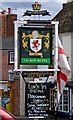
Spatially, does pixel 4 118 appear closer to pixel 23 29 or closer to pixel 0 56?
pixel 23 29

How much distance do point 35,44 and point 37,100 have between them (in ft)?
8.71

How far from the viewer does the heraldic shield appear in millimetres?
23000

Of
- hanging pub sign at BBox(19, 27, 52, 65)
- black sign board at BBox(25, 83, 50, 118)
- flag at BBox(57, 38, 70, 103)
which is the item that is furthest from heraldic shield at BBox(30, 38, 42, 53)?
black sign board at BBox(25, 83, 50, 118)

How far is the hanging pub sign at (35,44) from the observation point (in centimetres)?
2314

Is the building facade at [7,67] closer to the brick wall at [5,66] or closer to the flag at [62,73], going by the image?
the brick wall at [5,66]

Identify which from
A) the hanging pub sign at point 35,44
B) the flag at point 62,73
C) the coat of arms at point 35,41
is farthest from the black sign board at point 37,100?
the coat of arms at point 35,41

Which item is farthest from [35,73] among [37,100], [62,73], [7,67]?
[7,67]

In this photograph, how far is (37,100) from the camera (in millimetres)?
23234

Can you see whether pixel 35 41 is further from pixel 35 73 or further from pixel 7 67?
pixel 7 67

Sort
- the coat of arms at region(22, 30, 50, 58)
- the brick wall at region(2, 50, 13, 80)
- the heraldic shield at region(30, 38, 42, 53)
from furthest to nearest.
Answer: the brick wall at region(2, 50, 13, 80) → the coat of arms at region(22, 30, 50, 58) → the heraldic shield at region(30, 38, 42, 53)

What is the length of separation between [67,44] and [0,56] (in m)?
9.33

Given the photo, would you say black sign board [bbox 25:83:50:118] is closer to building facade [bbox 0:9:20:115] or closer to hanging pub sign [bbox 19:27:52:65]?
hanging pub sign [bbox 19:27:52:65]

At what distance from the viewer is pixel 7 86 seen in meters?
45.9

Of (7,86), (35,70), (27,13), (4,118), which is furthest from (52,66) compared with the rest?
(7,86)
